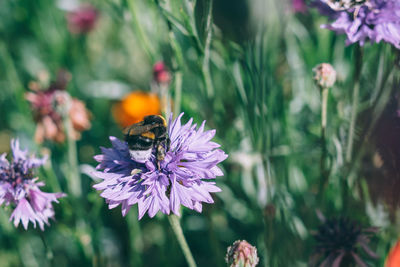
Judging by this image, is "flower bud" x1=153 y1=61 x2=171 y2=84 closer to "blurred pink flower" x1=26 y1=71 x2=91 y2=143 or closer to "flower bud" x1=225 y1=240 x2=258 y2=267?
"blurred pink flower" x1=26 y1=71 x2=91 y2=143

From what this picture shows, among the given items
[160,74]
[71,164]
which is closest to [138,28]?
[160,74]

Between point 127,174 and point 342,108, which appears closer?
point 127,174

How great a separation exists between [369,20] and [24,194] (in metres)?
0.67

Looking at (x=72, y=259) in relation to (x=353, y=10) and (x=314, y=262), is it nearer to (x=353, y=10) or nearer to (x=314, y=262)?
(x=314, y=262)

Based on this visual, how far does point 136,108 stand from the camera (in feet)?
4.18

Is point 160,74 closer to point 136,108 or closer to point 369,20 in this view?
point 136,108

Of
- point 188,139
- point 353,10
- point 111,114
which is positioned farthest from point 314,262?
point 111,114

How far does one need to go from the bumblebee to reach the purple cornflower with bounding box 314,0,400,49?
336 millimetres

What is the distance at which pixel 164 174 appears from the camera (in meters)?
0.63

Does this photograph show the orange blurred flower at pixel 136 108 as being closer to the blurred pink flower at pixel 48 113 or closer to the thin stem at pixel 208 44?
the blurred pink flower at pixel 48 113

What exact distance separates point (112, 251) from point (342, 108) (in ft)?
2.49

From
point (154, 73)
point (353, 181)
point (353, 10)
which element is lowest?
point (353, 181)

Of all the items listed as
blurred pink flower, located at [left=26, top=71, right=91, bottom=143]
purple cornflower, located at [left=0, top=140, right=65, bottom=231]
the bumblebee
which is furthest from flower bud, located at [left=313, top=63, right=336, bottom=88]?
blurred pink flower, located at [left=26, top=71, right=91, bottom=143]

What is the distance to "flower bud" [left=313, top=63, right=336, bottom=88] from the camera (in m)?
0.76
